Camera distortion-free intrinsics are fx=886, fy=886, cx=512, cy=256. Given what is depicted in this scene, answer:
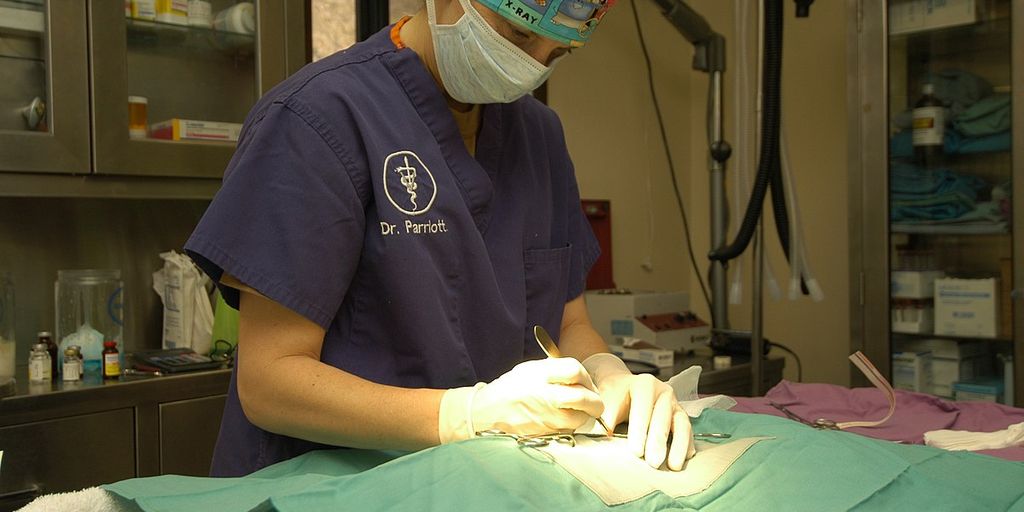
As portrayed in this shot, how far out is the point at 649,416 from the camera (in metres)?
1.06

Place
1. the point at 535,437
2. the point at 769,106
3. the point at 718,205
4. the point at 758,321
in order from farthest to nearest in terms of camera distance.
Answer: the point at 718,205 < the point at 758,321 < the point at 769,106 < the point at 535,437

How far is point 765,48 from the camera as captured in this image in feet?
8.05

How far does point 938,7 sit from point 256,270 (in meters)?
2.49

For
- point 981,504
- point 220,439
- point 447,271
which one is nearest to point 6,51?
point 220,439

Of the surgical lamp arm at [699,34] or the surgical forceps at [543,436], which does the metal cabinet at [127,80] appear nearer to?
the surgical lamp arm at [699,34]

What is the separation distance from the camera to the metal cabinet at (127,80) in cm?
197

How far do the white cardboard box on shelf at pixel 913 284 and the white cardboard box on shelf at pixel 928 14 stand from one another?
2.47 ft

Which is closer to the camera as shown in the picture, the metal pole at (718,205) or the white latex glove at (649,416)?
the white latex glove at (649,416)

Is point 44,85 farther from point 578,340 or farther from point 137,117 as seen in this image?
point 578,340

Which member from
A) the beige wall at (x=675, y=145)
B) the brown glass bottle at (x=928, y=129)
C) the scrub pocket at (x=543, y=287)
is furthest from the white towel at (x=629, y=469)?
the beige wall at (x=675, y=145)

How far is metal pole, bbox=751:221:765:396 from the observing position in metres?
2.52

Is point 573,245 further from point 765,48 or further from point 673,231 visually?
point 673,231

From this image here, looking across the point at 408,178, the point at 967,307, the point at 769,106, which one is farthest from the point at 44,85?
the point at 967,307

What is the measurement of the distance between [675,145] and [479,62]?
2.53m
